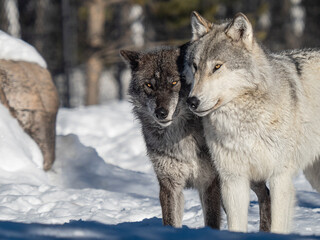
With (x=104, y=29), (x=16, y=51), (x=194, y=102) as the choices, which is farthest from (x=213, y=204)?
(x=104, y=29)

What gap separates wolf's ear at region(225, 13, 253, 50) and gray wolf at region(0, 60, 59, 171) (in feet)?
12.0

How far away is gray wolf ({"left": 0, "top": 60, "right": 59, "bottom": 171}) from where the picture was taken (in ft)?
22.9

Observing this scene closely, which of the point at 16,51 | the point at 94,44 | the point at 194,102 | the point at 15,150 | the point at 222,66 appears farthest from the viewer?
the point at 94,44

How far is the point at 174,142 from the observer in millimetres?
4590

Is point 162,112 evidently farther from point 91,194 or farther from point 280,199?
point 91,194

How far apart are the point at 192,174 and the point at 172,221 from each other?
42 cm

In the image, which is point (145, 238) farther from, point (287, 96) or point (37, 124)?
point (37, 124)

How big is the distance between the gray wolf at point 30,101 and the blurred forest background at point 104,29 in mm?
4069

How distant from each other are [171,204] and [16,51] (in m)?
3.82

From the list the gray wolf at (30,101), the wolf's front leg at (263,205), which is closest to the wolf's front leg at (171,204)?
the wolf's front leg at (263,205)

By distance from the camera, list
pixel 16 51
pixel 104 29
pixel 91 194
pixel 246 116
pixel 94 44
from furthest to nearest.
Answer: pixel 104 29
pixel 94 44
pixel 16 51
pixel 91 194
pixel 246 116

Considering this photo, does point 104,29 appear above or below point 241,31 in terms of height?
below

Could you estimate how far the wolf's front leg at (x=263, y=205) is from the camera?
477cm

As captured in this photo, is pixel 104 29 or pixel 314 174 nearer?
pixel 314 174
